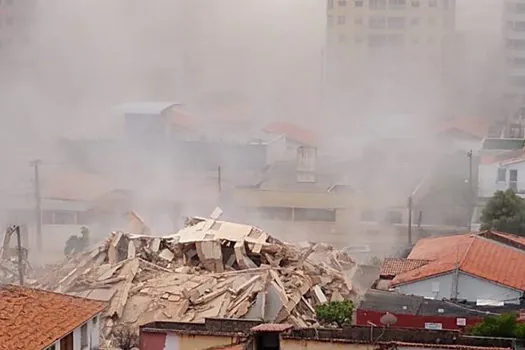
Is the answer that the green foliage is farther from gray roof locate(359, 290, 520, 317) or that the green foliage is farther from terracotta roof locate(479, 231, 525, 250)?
terracotta roof locate(479, 231, 525, 250)

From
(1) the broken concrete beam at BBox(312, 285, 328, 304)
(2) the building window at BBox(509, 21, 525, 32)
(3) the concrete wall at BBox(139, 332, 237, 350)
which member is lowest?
(1) the broken concrete beam at BBox(312, 285, 328, 304)

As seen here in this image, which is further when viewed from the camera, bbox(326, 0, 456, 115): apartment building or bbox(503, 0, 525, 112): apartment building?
bbox(326, 0, 456, 115): apartment building

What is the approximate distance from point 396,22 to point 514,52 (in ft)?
13.5

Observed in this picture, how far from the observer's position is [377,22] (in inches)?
1459

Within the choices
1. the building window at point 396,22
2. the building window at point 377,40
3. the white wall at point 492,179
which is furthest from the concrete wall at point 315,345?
the building window at point 377,40

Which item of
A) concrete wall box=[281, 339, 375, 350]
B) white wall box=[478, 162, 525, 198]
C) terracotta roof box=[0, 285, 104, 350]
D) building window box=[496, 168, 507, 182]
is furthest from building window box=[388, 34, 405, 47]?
concrete wall box=[281, 339, 375, 350]

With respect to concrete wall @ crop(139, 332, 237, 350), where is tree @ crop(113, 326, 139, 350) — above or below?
below

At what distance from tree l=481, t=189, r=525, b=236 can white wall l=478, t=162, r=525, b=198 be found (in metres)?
2.58

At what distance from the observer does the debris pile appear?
40.2 ft

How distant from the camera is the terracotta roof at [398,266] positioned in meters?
13.0

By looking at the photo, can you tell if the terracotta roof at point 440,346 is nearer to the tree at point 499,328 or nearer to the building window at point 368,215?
the tree at point 499,328

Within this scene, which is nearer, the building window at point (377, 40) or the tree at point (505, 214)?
the tree at point (505, 214)

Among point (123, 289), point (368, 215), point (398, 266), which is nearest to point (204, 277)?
point (123, 289)

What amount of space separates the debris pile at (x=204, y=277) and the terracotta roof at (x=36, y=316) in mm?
1414
